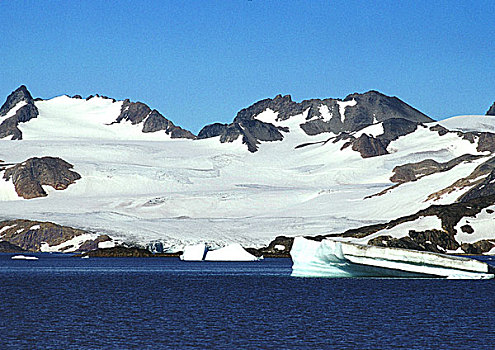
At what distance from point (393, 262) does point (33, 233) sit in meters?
131

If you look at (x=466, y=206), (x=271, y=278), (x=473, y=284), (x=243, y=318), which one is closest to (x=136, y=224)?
(x=466, y=206)

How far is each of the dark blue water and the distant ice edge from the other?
3.70ft

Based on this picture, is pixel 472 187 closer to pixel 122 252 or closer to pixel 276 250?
pixel 276 250

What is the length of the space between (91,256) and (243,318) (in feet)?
374

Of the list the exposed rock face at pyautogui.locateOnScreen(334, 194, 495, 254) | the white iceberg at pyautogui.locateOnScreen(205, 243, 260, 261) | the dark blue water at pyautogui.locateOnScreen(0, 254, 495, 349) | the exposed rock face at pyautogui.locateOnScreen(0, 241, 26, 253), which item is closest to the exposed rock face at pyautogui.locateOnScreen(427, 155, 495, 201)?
the exposed rock face at pyautogui.locateOnScreen(334, 194, 495, 254)

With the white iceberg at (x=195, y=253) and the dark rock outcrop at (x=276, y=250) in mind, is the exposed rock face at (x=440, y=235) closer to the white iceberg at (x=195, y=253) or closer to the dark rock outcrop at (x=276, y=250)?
the dark rock outcrop at (x=276, y=250)

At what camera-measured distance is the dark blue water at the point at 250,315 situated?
3609cm

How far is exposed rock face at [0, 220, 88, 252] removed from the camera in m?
177

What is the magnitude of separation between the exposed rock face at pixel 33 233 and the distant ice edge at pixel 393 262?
114990 mm

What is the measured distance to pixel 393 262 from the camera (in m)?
64.9

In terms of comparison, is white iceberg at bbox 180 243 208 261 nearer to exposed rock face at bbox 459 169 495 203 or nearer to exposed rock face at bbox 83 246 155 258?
exposed rock face at bbox 83 246 155 258

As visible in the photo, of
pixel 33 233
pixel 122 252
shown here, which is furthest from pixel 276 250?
pixel 33 233

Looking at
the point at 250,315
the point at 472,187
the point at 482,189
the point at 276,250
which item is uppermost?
the point at 472,187

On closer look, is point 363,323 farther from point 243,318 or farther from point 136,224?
point 136,224
